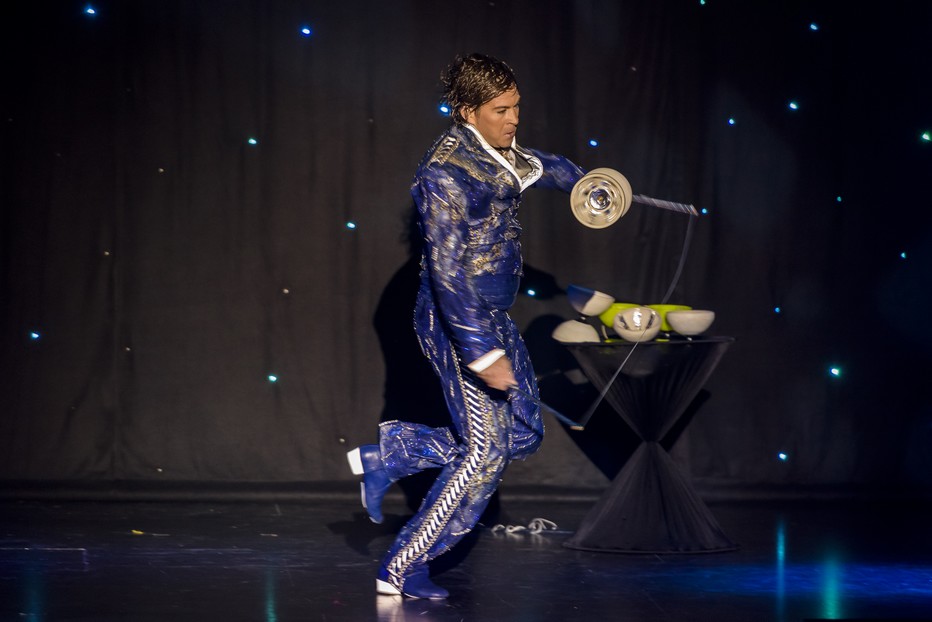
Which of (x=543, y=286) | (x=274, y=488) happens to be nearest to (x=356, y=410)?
(x=274, y=488)

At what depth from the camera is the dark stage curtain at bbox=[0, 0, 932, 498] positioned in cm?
497

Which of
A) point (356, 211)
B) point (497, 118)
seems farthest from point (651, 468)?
point (356, 211)

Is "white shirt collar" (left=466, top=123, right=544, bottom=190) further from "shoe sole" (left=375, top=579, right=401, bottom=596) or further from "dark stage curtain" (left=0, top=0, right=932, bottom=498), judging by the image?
"dark stage curtain" (left=0, top=0, right=932, bottom=498)

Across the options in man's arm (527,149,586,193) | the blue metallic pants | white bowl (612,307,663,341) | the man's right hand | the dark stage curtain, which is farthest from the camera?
the dark stage curtain

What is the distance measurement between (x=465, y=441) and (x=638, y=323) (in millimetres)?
945

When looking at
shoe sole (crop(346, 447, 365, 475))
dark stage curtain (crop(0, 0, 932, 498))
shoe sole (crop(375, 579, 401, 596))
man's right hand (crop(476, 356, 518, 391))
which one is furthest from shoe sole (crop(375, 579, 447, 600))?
dark stage curtain (crop(0, 0, 932, 498))

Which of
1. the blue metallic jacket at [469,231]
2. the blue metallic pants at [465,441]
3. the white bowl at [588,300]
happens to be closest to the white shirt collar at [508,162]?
the blue metallic jacket at [469,231]

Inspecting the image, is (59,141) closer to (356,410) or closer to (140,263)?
(140,263)

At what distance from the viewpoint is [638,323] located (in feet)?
12.8

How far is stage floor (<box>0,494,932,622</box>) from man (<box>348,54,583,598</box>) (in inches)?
8.6

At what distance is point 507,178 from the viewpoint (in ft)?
10.7

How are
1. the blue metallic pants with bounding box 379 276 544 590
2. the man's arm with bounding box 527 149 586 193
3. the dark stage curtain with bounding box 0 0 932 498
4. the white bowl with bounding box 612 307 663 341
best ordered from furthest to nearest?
the dark stage curtain with bounding box 0 0 932 498 < the white bowl with bounding box 612 307 663 341 < the man's arm with bounding box 527 149 586 193 < the blue metallic pants with bounding box 379 276 544 590

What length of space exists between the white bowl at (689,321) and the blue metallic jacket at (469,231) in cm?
87

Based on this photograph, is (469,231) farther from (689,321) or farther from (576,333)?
(689,321)
